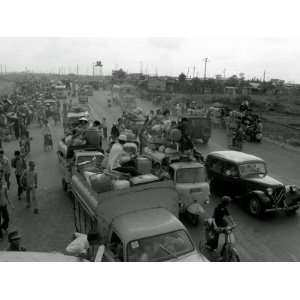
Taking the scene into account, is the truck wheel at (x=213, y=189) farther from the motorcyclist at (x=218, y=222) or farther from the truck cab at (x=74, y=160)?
the motorcyclist at (x=218, y=222)

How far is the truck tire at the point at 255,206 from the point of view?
1010cm

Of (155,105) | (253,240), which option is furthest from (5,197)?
(155,105)

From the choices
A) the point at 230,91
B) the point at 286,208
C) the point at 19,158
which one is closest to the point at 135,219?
the point at 286,208

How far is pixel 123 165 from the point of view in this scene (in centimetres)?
882

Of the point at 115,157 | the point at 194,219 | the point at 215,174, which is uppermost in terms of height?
the point at 115,157

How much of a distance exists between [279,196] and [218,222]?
3595 mm

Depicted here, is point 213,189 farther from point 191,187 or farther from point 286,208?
point 286,208

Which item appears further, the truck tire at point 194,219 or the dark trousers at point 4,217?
the truck tire at point 194,219

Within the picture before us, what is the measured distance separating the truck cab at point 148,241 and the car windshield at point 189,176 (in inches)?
160

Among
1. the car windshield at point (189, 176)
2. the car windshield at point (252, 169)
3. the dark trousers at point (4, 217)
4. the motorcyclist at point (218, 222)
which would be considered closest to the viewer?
the motorcyclist at point (218, 222)

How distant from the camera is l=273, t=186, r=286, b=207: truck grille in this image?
1018cm

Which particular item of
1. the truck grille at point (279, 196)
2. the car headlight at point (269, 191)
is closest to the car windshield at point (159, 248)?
the car headlight at point (269, 191)

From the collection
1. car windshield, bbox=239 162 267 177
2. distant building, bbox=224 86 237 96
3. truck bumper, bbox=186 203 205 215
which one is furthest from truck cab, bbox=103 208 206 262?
distant building, bbox=224 86 237 96

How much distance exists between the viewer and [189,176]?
412 inches
